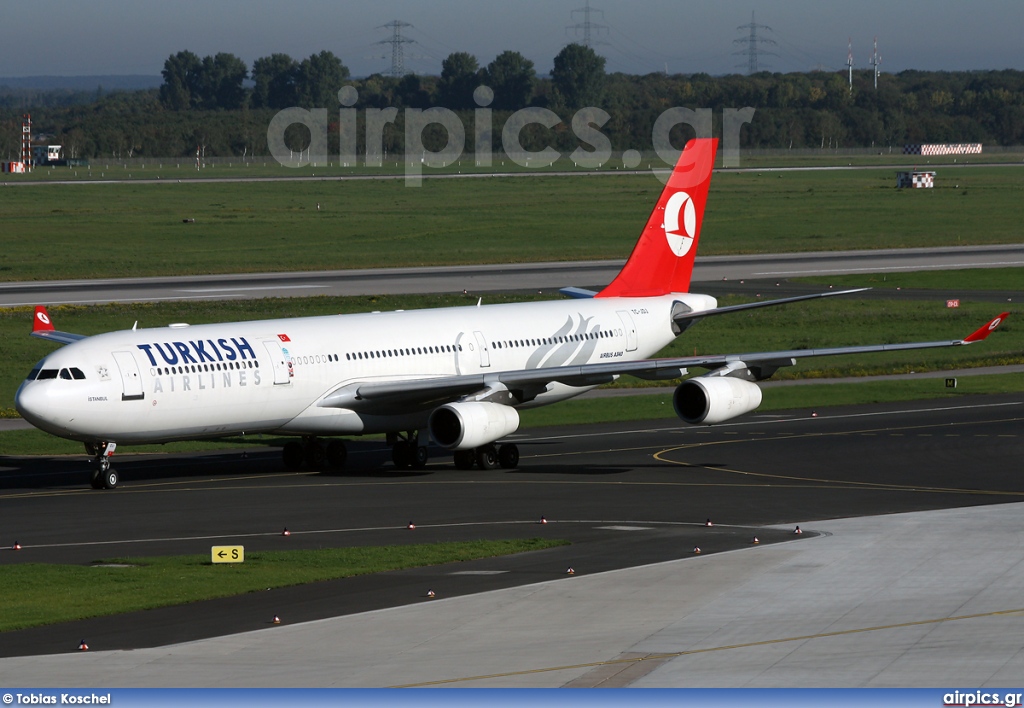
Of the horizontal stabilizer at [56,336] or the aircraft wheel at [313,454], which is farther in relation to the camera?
the horizontal stabilizer at [56,336]

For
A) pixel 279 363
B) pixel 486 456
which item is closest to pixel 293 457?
pixel 279 363

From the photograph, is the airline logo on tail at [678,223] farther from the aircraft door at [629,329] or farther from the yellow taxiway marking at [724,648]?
the yellow taxiway marking at [724,648]

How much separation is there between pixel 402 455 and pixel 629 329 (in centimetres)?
1044

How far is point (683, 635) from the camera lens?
24.1m

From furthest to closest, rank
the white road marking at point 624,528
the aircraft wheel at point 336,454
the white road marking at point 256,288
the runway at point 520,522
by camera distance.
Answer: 1. the white road marking at point 256,288
2. the aircraft wheel at point 336,454
3. the white road marking at point 624,528
4. the runway at point 520,522

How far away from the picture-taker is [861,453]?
1887 inches

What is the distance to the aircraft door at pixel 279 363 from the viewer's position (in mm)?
43156

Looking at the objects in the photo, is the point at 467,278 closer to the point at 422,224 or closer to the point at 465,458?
the point at 422,224

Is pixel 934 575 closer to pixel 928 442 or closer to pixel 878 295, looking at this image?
pixel 928 442

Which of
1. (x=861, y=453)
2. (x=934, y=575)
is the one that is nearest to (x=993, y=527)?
(x=934, y=575)

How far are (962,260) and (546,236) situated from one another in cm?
4027

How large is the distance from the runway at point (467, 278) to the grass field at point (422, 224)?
6193 mm

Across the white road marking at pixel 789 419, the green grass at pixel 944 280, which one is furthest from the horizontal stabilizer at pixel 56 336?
the green grass at pixel 944 280

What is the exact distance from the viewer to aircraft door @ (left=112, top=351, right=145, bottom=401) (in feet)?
133
